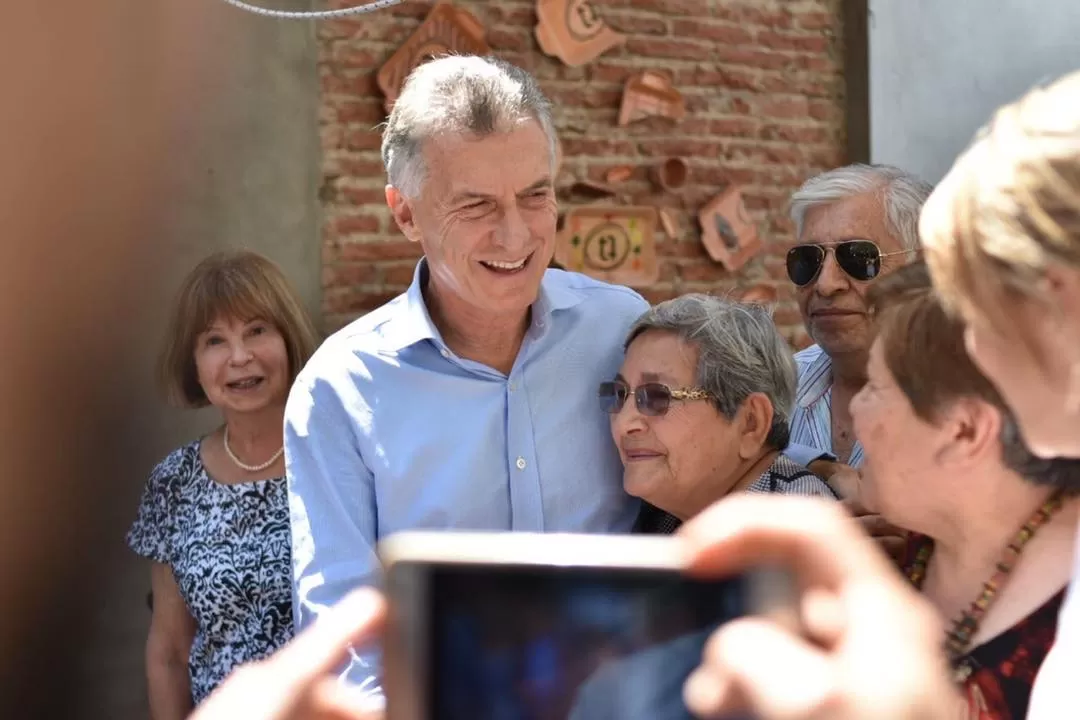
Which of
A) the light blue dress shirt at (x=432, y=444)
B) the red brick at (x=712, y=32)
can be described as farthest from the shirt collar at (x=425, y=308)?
the red brick at (x=712, y=32)

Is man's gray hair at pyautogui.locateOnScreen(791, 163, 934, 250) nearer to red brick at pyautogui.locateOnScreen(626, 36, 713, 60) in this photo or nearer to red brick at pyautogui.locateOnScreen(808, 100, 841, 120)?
red brick at pyautogui.locateOnScreen(626, 36, 713, 60)

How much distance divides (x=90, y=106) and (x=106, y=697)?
172cm

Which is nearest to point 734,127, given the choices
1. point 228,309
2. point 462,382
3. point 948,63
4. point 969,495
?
point 948,63

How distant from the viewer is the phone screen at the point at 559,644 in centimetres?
84

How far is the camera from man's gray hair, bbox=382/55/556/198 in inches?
93.2

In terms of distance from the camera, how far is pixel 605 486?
245 centimetres

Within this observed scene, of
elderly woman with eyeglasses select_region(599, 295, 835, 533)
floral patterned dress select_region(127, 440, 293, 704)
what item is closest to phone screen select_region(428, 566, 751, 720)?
elderly woman with eyeglasses select_region(599, 295, 835, 533)

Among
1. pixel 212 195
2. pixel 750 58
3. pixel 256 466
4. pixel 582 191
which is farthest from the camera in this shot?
pixel 750 58

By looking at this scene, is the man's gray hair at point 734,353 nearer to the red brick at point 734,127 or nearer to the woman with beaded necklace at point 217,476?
the woman with beaded necklace at point 217,476

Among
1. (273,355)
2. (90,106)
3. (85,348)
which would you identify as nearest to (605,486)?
(273,355)

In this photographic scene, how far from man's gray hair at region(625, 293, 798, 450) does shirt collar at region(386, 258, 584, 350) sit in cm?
19

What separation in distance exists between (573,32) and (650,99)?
0.40m

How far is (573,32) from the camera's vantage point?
4363 mm

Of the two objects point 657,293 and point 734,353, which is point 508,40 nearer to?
point 657,293
